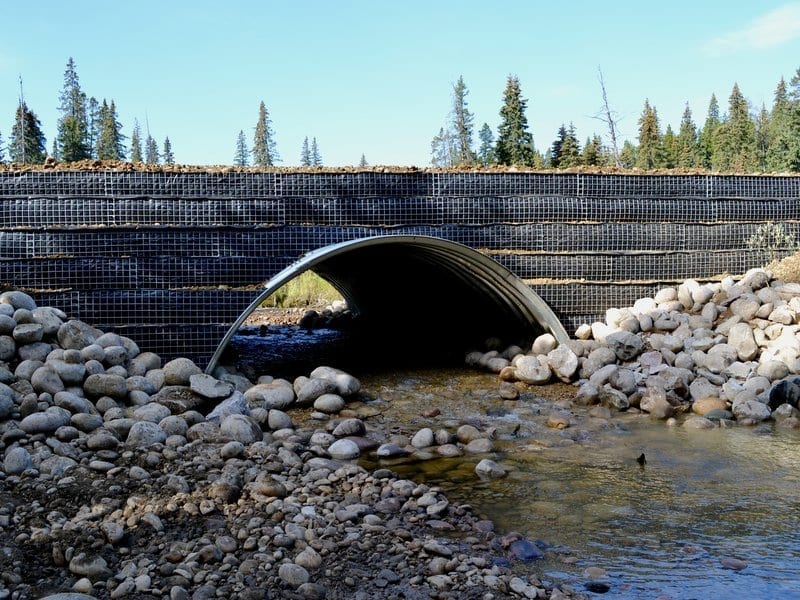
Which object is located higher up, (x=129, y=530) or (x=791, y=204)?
(x=791, y=204)

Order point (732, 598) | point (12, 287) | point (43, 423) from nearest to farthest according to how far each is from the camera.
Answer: point (732, 598) → point (43, 423) → point (12, 287)

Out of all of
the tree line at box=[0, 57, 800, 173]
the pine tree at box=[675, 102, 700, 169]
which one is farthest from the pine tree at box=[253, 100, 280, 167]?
the pine tree at box=[675, 102, 700, 169]

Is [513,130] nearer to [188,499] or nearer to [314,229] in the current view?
[314,229]

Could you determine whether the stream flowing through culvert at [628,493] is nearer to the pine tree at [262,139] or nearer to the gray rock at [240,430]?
the gray rock at [240,430]

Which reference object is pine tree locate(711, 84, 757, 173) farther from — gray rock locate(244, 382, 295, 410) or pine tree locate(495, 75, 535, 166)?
gray rock locate(244, 382, 295, 410)

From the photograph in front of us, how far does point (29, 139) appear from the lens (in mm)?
35375

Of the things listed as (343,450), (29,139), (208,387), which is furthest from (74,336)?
(29,139)

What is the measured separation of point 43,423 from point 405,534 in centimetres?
373

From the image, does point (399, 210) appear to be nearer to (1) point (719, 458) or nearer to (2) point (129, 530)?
(1) point (719, 458)

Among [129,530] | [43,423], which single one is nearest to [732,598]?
[129,530]

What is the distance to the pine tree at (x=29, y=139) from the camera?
34450 millimetres

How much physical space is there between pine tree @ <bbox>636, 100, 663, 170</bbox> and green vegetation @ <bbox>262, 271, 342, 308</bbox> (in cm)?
2292

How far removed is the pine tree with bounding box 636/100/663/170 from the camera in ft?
132

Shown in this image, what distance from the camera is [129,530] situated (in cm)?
553
